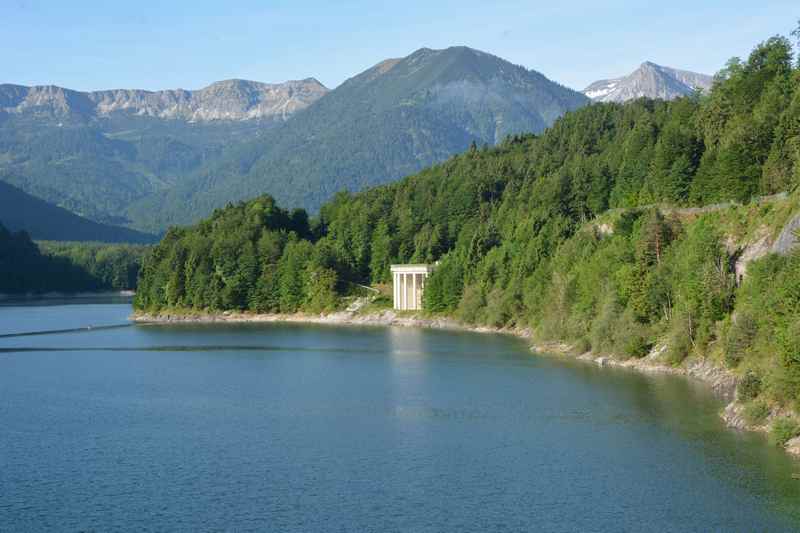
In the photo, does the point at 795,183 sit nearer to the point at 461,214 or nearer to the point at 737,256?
the point at 737,256

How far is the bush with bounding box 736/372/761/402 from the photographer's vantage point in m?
53.6

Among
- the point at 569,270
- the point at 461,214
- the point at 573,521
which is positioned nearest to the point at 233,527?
the point at 573,521

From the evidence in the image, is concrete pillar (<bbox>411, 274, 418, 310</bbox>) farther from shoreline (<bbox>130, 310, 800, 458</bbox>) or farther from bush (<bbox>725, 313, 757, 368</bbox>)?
bush (<bbox>725, 313, 757, 368</bbox>)

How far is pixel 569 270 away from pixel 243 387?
1479 inches

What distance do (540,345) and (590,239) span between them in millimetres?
14388

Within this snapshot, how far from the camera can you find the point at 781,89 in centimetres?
9650

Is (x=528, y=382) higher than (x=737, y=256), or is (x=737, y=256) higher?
(x=737, y=256)

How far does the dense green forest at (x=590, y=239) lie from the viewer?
7131cm

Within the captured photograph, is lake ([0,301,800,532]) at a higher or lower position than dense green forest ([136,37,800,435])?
lower

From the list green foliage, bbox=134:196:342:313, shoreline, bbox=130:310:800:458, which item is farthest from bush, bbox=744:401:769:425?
green foliage, bbox=134:196:342:313

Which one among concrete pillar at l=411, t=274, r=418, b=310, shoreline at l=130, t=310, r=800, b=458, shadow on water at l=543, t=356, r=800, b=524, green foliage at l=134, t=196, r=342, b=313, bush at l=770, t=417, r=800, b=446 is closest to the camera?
shadow on water at l=543, t=356, r=800, b=524

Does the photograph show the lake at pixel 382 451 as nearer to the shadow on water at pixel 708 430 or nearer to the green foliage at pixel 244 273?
the shadow on water at pixel 708 430

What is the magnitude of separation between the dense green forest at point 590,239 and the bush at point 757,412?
0.70m

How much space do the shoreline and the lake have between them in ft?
4.26
